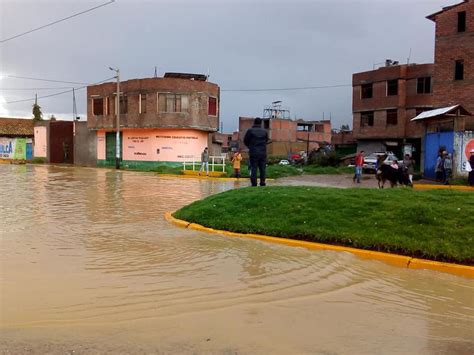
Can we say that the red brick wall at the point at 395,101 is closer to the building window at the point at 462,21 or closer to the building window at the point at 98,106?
the building window at the point at 462,21

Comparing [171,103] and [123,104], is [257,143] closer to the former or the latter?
[171,103]

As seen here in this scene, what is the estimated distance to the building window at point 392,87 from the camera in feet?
150

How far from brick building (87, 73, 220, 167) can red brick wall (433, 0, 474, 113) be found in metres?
17.0

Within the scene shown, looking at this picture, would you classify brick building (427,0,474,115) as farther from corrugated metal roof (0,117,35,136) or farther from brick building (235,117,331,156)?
corrugated metal roof (0,117,35,136)

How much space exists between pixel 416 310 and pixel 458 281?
1451 mm

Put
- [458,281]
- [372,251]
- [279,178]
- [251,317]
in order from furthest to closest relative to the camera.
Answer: [279,178]
[372,251]
[458,281]
[251,317]

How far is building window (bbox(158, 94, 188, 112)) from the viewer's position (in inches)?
1454

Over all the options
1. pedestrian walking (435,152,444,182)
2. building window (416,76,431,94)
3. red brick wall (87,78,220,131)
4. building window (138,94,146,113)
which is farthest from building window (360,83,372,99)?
pedestrian walking (435,152,444,182)

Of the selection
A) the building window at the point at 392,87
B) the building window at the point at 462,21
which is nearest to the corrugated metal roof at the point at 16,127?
the building window at the point at 392,87

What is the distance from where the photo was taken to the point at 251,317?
4.52 meters

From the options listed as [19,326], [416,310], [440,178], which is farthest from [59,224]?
[440,178]

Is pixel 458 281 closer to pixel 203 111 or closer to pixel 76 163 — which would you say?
pixel 203 111

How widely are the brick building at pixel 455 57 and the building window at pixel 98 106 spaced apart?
26149 mm

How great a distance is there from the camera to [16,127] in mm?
55875
